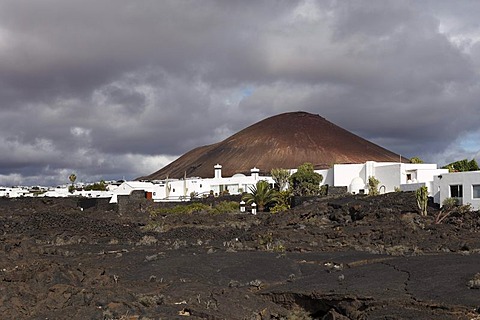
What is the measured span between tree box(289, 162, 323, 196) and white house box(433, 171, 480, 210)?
51.7ft

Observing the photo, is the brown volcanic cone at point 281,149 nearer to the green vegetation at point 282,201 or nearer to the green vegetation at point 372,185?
the green vegetation at point 372,185

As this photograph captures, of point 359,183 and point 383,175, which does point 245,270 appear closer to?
point 383,175

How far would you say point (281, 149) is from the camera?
149375 millimetres

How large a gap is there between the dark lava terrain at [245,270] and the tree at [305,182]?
19.2 metres

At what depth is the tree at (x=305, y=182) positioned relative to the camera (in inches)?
2108

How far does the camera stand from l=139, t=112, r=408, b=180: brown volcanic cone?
5655 inches

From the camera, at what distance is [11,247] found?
931 inches

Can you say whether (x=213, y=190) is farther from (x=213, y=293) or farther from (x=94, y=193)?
(x=213, y=293)

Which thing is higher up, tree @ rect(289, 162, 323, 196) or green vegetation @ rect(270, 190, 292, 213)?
tree @ rect(289, 162, 323, 196)

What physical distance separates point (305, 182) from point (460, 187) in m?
19.1

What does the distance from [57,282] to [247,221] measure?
24766 mm

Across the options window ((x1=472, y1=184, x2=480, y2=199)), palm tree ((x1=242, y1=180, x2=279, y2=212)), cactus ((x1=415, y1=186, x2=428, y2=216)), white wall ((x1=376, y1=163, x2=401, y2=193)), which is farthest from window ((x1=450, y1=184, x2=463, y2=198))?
palm tree ((x1=242, y1=180, x2=279, y2=212))

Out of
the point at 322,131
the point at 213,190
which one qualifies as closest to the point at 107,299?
the point at 213,190

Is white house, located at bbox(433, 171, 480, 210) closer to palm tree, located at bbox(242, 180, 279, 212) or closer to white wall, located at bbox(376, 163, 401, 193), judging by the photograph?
white wall, located at bbox(376, 163, 401, 193)
